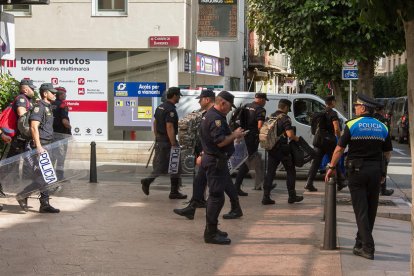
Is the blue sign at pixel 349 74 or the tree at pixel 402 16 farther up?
the blue sign at pixel 349 74

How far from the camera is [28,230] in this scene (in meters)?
8.85

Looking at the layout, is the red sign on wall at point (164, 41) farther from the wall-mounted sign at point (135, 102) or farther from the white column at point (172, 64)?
the wall-mounted sign at point (135, 102)

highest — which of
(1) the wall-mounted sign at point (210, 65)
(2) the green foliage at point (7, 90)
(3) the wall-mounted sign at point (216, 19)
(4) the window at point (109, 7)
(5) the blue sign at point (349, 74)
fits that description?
(4) the window at point (109, 7)

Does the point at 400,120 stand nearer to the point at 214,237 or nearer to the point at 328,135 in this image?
the point at 328,135

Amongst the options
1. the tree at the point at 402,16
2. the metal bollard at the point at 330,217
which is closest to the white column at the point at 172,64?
the metal bollard at the point at 330,217

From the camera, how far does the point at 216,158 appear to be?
8.16m

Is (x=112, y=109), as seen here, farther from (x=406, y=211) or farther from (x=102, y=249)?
(x=102, y=249)

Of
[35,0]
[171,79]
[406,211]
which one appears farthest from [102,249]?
[171,79]

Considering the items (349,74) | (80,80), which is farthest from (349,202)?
(80,80)

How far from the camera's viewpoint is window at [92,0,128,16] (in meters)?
19.0

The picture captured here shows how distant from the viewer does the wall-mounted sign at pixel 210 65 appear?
860 inches

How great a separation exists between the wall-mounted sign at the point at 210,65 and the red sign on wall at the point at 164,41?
2.99m

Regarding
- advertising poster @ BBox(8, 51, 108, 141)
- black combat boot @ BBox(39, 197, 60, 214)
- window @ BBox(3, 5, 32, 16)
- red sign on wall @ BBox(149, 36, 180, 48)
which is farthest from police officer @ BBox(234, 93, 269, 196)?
window @ BBox(3, 5, 32, 16)

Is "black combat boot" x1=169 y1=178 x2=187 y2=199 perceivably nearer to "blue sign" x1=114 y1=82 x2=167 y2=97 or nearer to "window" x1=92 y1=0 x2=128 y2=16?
"blue sign" x1=114 y1=82 x2=167 y2=97
